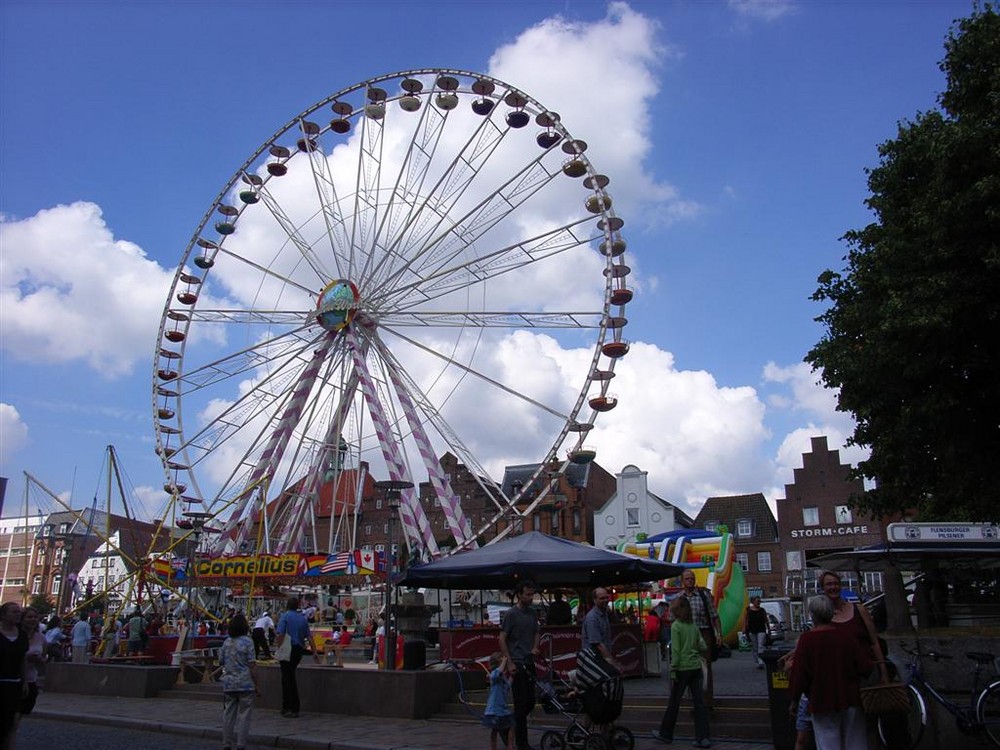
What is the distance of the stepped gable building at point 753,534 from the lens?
182 feet

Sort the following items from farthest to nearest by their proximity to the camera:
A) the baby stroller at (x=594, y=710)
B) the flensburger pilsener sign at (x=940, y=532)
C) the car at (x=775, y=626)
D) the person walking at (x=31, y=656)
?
the car at (x=775, y=626), the flensburger pilsener sign at (x=940, y=532), the baby stroller at (x=594, y=710), the person walking at (x=31, y=656)

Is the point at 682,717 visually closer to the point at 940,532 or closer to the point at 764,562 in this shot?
the point at 940,532

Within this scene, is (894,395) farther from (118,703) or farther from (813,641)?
(118,703)

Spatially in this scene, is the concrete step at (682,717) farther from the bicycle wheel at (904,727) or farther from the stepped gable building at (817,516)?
the stepped gable building at (817,516)

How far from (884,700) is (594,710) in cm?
305

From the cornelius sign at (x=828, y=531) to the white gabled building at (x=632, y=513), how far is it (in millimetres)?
8357

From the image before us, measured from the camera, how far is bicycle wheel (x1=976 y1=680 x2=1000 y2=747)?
8859mm

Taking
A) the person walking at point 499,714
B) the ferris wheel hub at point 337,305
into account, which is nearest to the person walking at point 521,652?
the person walking at point 499,714

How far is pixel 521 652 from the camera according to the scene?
10188 mm

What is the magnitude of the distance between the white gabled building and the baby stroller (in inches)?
1964

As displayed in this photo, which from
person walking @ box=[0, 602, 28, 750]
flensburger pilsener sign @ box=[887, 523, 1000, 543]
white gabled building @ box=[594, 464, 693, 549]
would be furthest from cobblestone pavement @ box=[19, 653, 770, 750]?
A: white gabled building @ box=[594, 464, 693, 549]

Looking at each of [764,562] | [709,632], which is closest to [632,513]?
[764,562]

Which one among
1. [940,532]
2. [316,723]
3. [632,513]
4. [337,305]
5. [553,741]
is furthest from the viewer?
[632,513]

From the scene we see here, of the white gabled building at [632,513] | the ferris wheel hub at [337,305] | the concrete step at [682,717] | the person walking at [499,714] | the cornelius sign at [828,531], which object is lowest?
the concrete step at [682,717]
